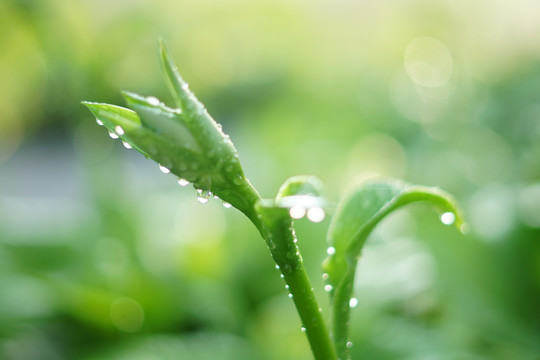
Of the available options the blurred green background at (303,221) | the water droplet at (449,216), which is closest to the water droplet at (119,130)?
the water droplet at (449,216)

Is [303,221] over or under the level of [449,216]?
over

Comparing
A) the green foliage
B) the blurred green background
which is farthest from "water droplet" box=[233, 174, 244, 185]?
the blurred green background

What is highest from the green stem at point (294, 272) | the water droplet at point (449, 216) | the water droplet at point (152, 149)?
the water droplet at point (449, 216)

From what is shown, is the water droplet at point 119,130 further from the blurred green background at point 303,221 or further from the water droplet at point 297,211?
the blurred green background at point 303,221

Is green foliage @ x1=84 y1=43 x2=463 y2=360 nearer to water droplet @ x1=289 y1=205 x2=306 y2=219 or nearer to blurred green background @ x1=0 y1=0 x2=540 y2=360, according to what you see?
water droplet @ x1=289 y1=205 x2=306 y2=219

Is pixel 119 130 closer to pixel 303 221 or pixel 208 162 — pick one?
pixel 208 162

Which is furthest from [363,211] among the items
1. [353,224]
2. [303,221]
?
[303,221]

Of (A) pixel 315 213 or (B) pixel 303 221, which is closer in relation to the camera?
(A) pixel 315 213

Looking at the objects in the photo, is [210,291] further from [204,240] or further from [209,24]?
[209,24]
